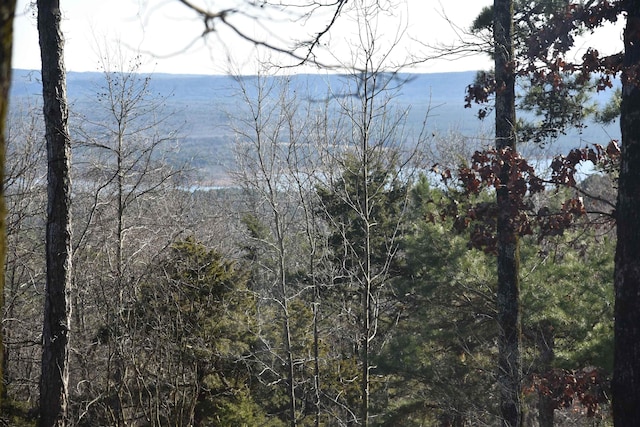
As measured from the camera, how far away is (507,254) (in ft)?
27.8

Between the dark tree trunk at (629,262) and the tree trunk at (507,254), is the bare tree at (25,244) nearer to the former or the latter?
the tree trunk at (507,254)

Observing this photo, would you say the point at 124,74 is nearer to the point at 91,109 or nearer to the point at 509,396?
the point at 91,109

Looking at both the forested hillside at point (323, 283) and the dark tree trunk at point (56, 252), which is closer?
the dark tree trunk at point (56, 252)

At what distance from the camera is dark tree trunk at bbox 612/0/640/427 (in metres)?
4.66

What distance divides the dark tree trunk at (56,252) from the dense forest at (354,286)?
0.02 meters

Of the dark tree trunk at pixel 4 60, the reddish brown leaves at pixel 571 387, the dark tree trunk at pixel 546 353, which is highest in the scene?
the dark tree trunk at pixel 4 60

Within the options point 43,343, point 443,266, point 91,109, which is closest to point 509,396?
point 43,343

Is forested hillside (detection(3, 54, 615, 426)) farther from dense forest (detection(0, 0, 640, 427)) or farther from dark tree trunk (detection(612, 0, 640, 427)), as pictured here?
dark tree trunk (detection(612, 0, 640, 427))

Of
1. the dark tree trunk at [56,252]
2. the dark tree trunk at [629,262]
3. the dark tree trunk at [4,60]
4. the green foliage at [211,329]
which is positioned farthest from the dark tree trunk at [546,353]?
the dark tree trunk at [4,60]

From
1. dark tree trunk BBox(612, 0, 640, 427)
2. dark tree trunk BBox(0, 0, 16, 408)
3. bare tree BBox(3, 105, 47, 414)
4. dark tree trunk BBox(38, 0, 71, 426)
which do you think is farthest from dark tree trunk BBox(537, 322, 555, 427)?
dark tree trunk BBox(0, 0, 16, 408)

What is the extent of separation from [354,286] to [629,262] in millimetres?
13566

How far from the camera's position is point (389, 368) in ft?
49.8

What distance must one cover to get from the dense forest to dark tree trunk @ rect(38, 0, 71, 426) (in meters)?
0.02

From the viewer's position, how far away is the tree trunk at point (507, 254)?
7.98 meters
